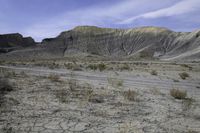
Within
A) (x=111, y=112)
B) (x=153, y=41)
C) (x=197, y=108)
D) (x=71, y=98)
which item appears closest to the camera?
(x=111, y=112)

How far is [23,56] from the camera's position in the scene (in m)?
150

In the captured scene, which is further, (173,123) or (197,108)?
(197,108)

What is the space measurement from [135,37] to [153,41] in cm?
1204

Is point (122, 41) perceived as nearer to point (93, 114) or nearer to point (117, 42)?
point (117, 42)

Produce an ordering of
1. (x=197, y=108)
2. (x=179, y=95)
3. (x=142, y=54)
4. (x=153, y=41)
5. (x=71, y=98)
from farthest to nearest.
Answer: (x=153, y=41), (x=142, y=54), (x=179, y=95), (x=71, y=98), (x=197, y=108)

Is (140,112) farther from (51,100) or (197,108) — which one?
(51,100)

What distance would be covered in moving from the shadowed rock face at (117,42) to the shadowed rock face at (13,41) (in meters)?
18.5

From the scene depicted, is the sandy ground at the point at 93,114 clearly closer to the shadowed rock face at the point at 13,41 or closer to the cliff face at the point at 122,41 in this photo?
the cliff face at the point at 122,41

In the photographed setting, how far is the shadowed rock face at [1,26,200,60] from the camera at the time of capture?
152m

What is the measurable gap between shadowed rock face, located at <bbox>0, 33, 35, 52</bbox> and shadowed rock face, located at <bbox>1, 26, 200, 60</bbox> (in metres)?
18.5

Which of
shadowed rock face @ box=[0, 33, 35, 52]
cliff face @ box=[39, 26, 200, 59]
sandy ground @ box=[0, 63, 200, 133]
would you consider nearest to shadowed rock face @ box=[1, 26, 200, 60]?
cliff face @ box=[39, 26, 200, 59]

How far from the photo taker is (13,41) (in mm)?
189125

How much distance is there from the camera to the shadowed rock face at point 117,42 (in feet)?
500

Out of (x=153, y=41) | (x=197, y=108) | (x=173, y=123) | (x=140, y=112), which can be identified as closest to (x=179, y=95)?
(x=197, y=108)
